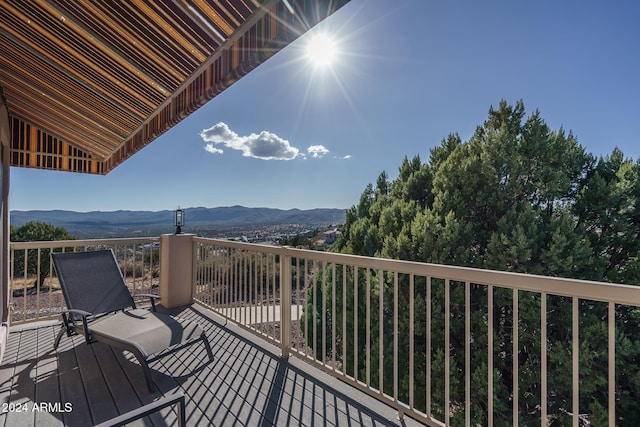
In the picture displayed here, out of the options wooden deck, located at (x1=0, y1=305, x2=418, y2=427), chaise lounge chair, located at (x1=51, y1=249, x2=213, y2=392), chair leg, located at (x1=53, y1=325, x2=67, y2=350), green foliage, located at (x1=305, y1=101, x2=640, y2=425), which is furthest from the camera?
green foliage, located at (x1=305, y1=101, x2=640, y2=425)

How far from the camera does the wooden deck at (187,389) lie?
2186mm

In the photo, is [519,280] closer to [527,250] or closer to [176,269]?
[176,269]

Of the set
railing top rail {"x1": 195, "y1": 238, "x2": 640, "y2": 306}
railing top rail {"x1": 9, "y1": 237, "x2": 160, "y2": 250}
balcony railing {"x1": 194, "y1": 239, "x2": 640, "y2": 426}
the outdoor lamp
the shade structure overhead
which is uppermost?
the shade structure overhead

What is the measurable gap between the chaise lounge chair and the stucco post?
0.90 metres

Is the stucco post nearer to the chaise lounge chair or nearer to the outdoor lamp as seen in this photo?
the outdoor lamp

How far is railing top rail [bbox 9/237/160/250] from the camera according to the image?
4043 mm

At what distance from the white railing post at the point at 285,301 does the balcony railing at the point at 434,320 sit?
0.4 inches

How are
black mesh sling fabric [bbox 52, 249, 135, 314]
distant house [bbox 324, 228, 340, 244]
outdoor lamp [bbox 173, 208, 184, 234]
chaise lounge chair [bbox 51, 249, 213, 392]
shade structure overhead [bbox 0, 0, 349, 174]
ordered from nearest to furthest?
shade structure overhead [bbox 0, 0, 349, 174]
chaise lounge chair [bbox 51, 249, 213, 392]
black mesh sling fabric [bbox 52, 249, 135, 314]
outdoor lamp [bbox 173, 208, 184, 234]
distant house [bbox 324, 228, 340, 244]

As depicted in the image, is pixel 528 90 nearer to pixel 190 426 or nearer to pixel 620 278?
pixel 620 278

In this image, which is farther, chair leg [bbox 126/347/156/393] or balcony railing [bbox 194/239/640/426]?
balcony railing [bbox 194/239/640/426]

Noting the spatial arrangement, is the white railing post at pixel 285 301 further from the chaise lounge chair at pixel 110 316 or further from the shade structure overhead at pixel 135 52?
the shade structure overhead at pixel 135 52

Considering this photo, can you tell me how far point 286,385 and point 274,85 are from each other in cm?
1009

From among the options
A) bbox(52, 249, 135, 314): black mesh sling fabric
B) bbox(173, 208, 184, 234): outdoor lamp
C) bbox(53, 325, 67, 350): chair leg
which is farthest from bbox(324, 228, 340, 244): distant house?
bbox(53, 325, 67, 350): chair leg

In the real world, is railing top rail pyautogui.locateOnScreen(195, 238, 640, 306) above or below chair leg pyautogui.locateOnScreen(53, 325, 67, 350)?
above
